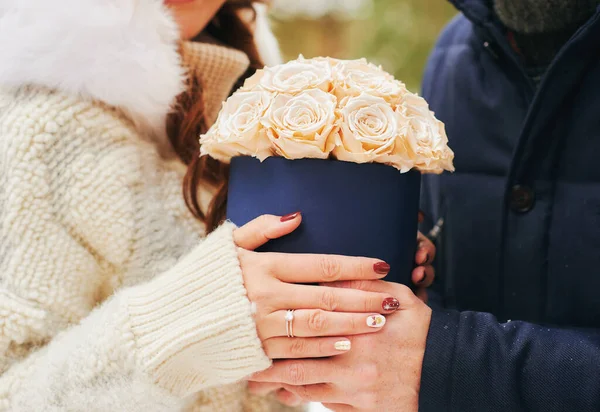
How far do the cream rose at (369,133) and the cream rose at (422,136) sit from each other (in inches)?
0.6

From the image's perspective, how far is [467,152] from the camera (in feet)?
3.86

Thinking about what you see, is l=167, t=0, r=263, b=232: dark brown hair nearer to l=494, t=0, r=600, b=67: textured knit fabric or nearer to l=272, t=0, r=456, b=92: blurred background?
l=494, t=0, r=600, b=67: textured knit fabric

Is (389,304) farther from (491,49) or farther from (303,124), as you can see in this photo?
(491,49)

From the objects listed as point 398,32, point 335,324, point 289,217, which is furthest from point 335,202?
point 398,32

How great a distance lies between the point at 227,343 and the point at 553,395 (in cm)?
47

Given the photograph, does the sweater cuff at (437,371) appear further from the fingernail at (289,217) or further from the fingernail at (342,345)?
the fingernail at (289,217)

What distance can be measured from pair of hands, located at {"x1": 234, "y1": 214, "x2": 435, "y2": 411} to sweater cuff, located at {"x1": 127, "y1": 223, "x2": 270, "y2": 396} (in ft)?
0.07

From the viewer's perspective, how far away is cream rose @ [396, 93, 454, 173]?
82 cm

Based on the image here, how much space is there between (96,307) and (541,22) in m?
0.91

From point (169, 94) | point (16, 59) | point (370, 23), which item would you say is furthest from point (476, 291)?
point (370, 23)

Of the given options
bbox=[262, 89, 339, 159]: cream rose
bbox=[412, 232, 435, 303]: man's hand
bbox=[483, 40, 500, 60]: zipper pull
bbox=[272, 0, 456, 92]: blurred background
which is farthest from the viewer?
bbox=[272, 0, 456, 92]: blurred background

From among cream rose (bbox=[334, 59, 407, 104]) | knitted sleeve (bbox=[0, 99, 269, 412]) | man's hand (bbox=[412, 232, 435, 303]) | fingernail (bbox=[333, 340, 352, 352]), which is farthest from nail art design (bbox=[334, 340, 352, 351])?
cream rose (bbox=[334, 59, 407, 104])

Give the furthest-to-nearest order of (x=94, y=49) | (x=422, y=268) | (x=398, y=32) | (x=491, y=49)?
1. (x=398, y=32)
2. (x=491, y=49)
3. (x=422, y=268)
4. (x=94, y=49)

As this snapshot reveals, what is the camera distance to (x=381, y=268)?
818mm
